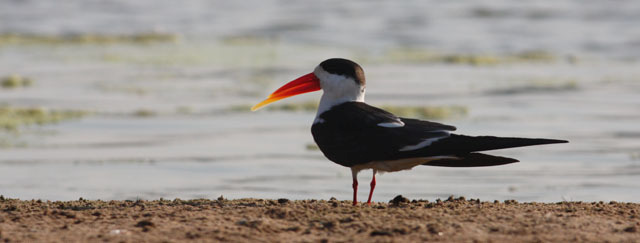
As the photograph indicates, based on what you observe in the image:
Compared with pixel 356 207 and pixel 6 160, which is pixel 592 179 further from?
pixel 6 160

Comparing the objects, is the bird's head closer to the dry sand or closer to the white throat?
the white throat

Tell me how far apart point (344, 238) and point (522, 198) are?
231cm

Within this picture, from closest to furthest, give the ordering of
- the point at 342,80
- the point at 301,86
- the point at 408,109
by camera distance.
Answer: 1. the point at 342,80
2. the point at 301,86
3. the point at 408,109

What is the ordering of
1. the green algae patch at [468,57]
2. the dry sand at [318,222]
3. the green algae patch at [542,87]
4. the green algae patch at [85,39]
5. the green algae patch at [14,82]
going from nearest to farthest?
the dry sand at [318,222], the green algae patch at [542,87], the green algae patch at [14,82], the green algae patch at [468,57], the green algae patch at [85,39]

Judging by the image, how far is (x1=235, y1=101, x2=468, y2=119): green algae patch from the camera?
31.1 feet

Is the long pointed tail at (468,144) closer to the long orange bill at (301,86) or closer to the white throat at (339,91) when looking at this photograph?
the white throat at (339,91)

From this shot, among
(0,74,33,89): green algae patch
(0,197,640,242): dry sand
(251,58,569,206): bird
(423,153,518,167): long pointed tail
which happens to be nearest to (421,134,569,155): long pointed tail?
(251,58,569,206): bird

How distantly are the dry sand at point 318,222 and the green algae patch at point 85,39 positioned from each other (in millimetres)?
11179

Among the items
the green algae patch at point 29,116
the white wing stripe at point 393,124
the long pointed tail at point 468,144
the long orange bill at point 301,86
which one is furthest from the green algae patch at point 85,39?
the long pointed tail at point 468,144

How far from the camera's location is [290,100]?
10.6 m

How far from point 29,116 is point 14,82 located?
222cm

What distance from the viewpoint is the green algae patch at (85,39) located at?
16.0 m

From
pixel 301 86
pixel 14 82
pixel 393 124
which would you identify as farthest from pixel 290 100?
pixel 393 124

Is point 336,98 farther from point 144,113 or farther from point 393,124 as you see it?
point 144,113
